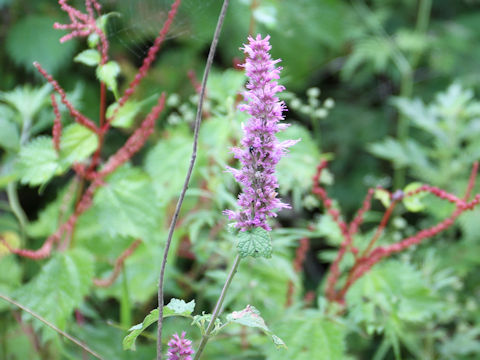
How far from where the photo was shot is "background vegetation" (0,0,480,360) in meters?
1.30

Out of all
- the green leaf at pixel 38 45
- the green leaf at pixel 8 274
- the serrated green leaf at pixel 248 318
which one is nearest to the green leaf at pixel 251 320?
the serrated green leaf at pixel 248 318

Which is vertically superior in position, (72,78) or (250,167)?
(72,78)

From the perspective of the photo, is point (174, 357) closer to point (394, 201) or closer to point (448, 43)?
point (394, 201)

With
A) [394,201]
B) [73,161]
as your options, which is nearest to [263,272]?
[394,201]

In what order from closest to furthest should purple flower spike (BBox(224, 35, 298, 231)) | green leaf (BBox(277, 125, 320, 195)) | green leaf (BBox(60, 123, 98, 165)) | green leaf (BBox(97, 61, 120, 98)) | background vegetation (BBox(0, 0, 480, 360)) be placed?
purple flower spike (BBox(224, 35, 298, 231))
green leaf (BBox(97, 61, 120, 98))
green leaf (BBox(60, 123, 98, 165))
background vegetation (BBox(0, 0, 480, 360))
green leaf (BBox(277, 125, 320, 195))

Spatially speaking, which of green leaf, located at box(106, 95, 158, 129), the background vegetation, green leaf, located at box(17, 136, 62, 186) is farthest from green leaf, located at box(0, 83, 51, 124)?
green leaf, located at box(106, 95, 158, 129)

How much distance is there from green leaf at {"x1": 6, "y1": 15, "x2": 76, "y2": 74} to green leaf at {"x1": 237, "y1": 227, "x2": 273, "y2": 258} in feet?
6.27

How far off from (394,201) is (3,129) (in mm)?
1126

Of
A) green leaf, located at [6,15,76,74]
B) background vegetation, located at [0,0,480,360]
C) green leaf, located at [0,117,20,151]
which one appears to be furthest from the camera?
green leaf, located at [6,15,76,74]

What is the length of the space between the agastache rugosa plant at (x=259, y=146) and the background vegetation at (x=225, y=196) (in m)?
0.50

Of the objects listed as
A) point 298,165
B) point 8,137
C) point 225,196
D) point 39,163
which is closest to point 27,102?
point 8,137

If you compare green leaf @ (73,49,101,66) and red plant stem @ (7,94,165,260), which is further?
red plant stem @ (7,94,165,260)

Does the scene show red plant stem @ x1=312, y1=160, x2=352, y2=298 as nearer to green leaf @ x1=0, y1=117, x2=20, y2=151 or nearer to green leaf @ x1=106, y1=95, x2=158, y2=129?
green leaf @ x1=106, y1=95, x2=158, y2=129

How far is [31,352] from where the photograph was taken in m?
1.56
